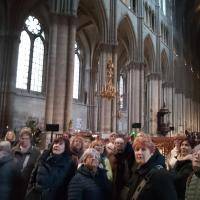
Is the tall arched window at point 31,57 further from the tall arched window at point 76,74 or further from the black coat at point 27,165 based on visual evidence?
the black coat at point 27,165

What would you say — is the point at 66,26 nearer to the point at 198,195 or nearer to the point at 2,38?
the point at 2,38

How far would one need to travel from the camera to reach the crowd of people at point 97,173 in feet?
8.21

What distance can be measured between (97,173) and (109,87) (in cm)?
1469

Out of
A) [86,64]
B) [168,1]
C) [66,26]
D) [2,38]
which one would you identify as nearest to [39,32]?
[2,38]

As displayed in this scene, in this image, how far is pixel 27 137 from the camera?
4180 mm

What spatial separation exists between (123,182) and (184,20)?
39651 mm

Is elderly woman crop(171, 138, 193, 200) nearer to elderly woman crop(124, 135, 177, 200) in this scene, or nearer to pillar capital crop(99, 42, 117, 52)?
elderly woman crop(124, 135, 177, 200)

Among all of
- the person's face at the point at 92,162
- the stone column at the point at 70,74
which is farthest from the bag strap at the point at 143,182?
the stone column at the point at 70,74

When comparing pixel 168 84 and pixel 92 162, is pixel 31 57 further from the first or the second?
pixel 92 162

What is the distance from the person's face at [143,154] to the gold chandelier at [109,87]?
1503 cm

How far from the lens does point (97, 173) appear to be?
3322 millimetres

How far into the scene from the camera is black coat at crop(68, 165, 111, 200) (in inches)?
122

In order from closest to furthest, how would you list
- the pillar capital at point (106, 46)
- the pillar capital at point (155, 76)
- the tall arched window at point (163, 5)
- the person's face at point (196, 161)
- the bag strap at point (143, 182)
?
the bag strap at point (143, 182), the person's face at point (196, 161), the pillar capital at point (106, 46), the pillar capital at point (155, 76), the tall arched window at point (163, 5)

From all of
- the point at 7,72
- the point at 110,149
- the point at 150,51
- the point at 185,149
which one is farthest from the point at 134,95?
the point at 185,149
